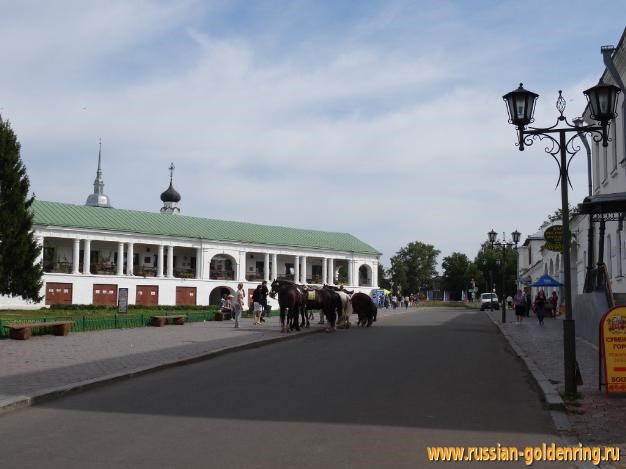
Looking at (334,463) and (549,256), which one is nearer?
(334,463)

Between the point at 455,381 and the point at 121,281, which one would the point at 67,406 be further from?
the point at 121,281

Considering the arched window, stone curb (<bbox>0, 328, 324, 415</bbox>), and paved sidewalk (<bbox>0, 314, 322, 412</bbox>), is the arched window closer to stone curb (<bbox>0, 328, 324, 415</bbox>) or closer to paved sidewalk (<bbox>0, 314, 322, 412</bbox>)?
paved sidewalk (<bbox>0, 314, 322, 412</bbox>)

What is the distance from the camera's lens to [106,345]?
59.1ft

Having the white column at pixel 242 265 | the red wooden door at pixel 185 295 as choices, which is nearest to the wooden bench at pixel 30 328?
the red wooden door at pixel 185 295

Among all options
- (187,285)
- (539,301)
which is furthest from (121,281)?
(539,301)

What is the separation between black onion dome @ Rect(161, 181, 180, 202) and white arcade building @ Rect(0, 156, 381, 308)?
130 millimetres

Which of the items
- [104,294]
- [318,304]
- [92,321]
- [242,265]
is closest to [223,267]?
[242,265]

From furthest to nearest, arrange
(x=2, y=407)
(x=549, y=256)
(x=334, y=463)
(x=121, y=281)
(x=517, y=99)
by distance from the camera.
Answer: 1. (x=121, y=281)
2. (x=549, y=256)
3. (x=517, y=99)
4. (x=2, y=407)
5. (x=334, y=463)

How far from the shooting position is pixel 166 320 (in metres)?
29.2

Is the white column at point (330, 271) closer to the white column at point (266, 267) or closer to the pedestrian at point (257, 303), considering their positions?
the white column at point (266, 267)

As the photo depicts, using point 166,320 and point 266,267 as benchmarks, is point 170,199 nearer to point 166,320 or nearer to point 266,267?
point 266,267

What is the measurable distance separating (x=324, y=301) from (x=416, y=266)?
11143 cm

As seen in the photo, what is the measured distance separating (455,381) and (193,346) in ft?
26.7

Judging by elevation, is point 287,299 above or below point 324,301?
above
